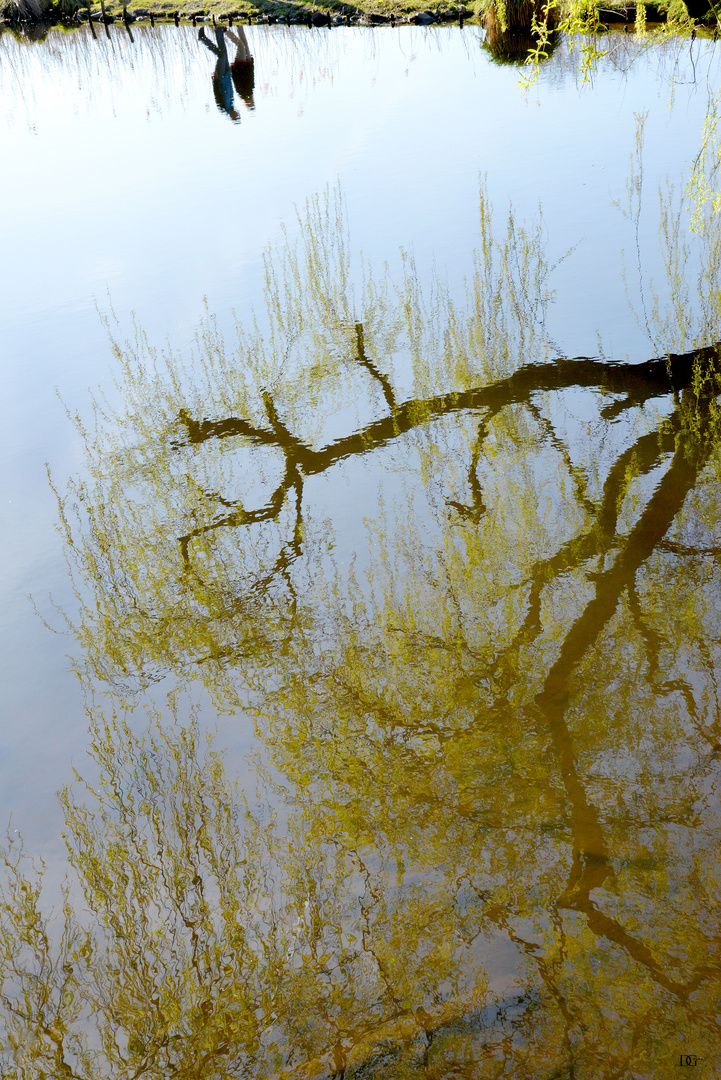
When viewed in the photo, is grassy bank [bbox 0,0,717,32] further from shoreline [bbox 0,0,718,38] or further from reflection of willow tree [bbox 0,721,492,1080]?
reflection of willow tree [bbox 0,721,492,1080]

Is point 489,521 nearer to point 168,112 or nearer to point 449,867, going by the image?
point 449,867

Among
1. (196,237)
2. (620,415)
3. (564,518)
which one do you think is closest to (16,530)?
(564,518)

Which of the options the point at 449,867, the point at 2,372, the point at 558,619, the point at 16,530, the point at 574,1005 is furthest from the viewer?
the point at 2,372

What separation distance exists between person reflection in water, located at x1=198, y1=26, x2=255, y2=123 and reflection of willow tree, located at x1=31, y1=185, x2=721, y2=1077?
8.86 m

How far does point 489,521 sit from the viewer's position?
4152 mm

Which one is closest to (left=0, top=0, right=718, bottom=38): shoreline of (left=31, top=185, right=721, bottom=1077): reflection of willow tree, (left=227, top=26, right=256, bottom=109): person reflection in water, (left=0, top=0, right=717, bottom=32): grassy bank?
(left=0, top=0, right=717, bottom=32): grassy bank

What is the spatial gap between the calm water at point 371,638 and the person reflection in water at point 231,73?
21.1 feet

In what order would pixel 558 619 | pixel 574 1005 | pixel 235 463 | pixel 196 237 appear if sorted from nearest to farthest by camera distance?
Answer: pixel 574 1005 → pixel 558 619 → pixel 235 463 → pixel 196 237

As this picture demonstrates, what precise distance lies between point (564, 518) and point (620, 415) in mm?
1067

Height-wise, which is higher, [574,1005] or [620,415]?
[620,415]

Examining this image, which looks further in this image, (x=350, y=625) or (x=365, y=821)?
(x=350, y=625)

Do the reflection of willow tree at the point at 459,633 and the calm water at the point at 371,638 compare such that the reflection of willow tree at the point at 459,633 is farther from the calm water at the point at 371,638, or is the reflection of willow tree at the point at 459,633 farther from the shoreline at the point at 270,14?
the shoreline at the point at 270,14

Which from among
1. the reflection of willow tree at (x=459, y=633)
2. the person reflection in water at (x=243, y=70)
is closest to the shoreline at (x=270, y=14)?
the person reflection in water at (x=243, y=70)

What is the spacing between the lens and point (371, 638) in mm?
3580
